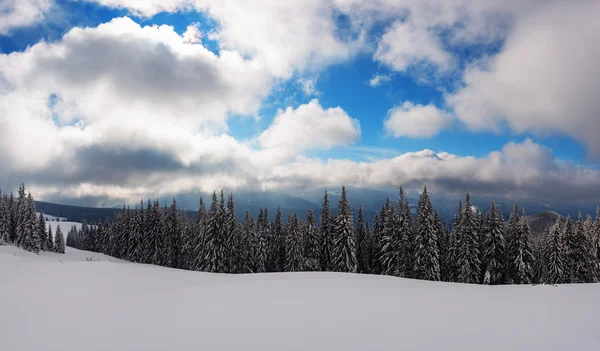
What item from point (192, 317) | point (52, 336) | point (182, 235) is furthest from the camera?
point (182, 235)

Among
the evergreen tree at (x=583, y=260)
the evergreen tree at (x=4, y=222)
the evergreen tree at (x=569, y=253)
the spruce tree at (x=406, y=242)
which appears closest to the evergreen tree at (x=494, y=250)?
A: the spruce tree at (x=406, y=242)

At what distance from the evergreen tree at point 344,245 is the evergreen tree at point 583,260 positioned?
2984 centimetres

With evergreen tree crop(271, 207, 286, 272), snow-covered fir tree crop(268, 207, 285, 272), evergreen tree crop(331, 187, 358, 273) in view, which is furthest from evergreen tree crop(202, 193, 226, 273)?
evergreen tree crop(331, 187, 358, 273)

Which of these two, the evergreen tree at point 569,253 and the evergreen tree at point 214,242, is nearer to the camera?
the evergreen tree at point 569,253

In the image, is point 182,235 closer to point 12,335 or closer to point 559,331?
point 12,335

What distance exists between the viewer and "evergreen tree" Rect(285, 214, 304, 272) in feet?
149

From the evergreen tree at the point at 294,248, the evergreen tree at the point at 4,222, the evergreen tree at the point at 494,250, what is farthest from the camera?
the evergreen tree at the point at 4,222

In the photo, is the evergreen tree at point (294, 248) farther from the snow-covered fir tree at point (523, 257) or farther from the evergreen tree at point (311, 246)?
the snow-covered fir tree at point (523, 257)

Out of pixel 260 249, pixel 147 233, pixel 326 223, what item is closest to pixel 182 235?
pixel 147 233

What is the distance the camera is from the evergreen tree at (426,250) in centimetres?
3762

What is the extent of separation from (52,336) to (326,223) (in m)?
41.8

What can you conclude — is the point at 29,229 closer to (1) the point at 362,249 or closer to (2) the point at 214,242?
(2) the point at 214,242

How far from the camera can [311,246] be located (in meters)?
46.2

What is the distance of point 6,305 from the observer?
9.56 meters
